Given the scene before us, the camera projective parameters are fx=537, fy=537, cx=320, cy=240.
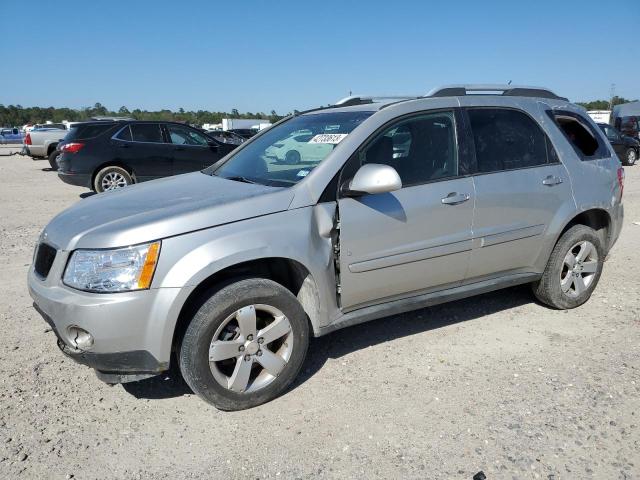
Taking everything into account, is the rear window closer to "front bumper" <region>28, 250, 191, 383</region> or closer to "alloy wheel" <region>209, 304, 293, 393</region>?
"front bumper" <region>28, 250, 191, 383</region>

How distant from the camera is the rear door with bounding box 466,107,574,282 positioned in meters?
3.86

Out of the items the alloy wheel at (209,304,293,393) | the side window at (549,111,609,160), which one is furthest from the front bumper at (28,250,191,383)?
the side window at (549,111,609,160)

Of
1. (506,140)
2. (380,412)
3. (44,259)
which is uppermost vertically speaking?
(506,140)

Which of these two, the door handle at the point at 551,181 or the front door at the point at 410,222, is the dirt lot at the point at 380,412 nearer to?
the front door at the point at 410,222

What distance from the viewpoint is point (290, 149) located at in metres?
3.87

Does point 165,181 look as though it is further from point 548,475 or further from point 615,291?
point 615,291

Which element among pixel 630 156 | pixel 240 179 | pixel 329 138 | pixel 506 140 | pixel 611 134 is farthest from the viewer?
pixel 630 156

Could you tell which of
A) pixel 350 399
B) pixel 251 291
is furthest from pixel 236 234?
pixel 350 399

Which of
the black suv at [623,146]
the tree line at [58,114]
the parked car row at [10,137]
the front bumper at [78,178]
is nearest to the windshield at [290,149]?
the front bumper at [78,178]

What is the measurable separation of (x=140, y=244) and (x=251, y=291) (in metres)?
0.64

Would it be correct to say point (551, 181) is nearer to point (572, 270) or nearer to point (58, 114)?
point (572, 270)

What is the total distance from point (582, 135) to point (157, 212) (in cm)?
370

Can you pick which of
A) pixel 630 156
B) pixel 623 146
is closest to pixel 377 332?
pixel 623 146

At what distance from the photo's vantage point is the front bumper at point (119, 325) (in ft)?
8.94
